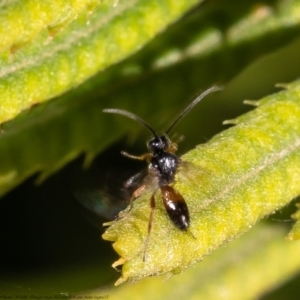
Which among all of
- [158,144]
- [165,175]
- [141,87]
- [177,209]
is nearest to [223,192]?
[177,209]

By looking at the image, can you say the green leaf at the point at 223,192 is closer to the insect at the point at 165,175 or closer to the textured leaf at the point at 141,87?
the insect at the point at 165,175

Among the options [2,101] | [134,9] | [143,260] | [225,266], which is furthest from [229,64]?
[143,260]

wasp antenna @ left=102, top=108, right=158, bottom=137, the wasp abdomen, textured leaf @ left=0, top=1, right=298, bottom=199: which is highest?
textured leaf @ left=0, top=1, right=298, bottom=199

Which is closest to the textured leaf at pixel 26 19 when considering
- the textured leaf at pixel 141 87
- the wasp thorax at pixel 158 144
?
the textured leaf at pixel 141 87

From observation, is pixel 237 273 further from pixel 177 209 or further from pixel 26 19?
pixel 26 19

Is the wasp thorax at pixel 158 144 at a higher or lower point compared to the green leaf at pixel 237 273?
higher

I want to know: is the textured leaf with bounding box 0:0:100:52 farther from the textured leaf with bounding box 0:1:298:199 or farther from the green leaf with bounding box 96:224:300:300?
the green leaf with bounding box 96:224:300:300

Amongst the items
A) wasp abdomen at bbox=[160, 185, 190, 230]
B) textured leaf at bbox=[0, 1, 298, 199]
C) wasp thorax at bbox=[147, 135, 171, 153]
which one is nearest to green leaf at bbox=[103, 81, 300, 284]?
wasp abdomen at bbox=[160, 185, 190, 230]
